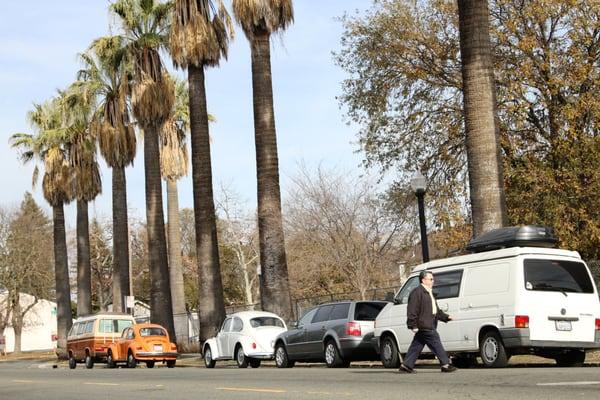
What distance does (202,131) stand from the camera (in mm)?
32500

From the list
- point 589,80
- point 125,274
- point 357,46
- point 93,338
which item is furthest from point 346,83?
point 125,274

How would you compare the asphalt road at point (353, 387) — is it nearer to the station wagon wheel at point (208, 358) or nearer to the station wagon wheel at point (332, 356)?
the station wagon wheel at point (332, 356)

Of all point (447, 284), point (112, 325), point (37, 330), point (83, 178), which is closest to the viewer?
point (447, 284)

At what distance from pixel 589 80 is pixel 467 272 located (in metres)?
11.7

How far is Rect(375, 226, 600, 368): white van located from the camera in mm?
16703

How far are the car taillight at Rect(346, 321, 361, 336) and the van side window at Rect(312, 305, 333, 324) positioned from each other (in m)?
1.12

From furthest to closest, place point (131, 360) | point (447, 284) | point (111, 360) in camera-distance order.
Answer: point (111, 360)
point (131, 360)
point (447, 284)

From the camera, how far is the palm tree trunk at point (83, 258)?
2090 inches

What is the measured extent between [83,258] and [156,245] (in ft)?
54.0

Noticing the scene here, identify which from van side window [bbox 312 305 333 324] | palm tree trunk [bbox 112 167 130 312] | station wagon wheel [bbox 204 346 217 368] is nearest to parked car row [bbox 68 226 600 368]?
van side window [bbox 312 305 333 324]

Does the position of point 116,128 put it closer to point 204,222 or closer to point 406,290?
point 204,222

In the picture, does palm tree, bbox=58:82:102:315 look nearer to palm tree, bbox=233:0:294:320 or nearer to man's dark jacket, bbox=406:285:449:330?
palm tree, bbox=233:0:294:320

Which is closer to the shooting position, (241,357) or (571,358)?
(571,358)

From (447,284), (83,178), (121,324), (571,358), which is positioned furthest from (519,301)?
(83,178)
